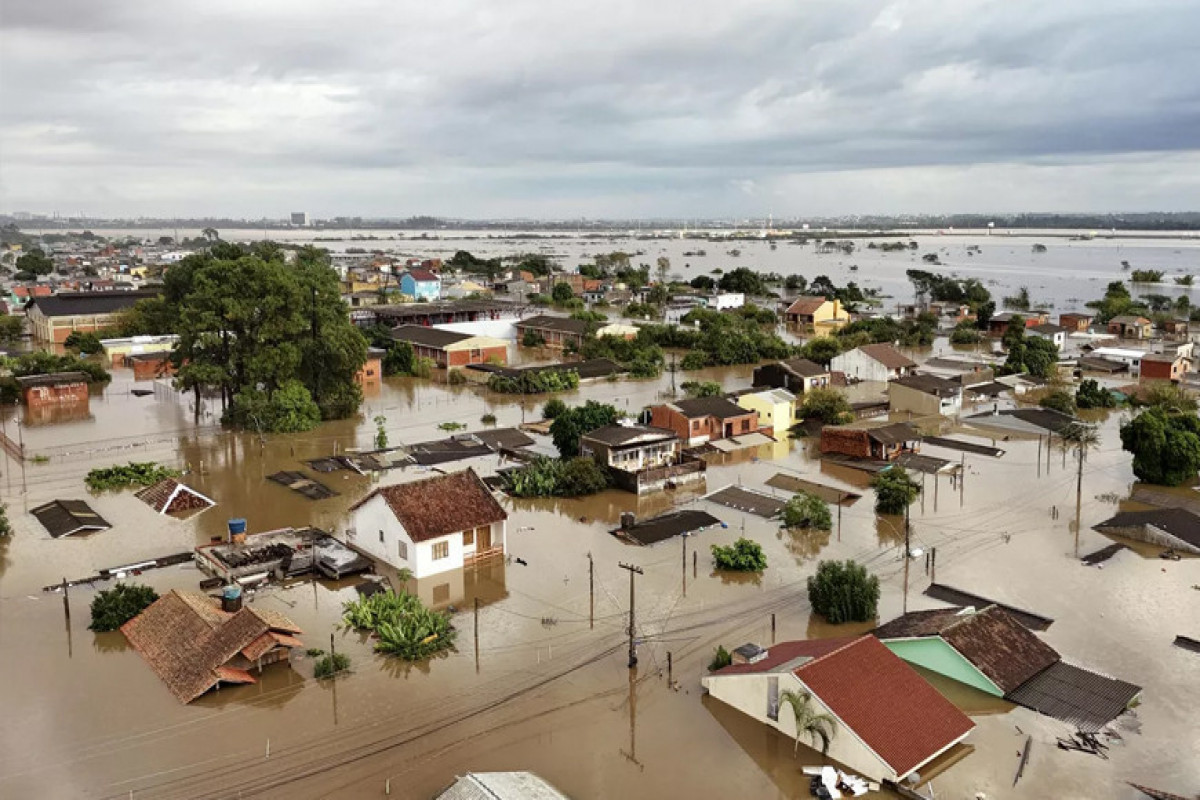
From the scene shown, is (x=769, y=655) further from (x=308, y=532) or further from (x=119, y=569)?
(x=119, y=569)

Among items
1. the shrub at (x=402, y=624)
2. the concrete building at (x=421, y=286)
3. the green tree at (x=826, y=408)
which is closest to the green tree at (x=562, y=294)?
the concrete building at (x=421, y=286)

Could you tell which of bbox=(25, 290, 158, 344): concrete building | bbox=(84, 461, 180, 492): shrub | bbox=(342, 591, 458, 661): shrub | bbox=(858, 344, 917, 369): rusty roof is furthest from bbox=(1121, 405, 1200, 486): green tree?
bbox=(25, 290, 158, 344): concrete building

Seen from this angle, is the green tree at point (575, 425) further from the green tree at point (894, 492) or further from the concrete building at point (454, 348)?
the concrete building at point (454, 348)

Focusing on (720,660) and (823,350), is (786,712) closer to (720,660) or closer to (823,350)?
(720,660)

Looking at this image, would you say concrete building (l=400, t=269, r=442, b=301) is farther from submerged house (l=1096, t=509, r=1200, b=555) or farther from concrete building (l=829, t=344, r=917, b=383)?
submerged house (l=1096, t=509, r=1200, b=555)

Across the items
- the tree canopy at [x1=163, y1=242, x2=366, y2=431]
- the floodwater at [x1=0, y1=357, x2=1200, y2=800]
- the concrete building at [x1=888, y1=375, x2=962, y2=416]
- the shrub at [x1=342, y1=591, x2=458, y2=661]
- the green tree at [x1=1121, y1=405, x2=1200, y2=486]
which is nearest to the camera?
the floodwater at [x1=0, y1=357, x2=1200, y2=800]

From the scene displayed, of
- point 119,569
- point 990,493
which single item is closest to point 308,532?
point 119,569
